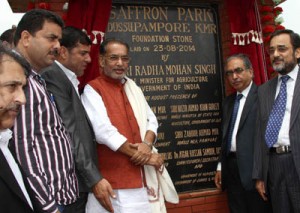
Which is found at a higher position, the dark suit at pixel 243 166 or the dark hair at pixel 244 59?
the dark hair at pixel 244 59

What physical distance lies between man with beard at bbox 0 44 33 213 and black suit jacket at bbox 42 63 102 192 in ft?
1.91

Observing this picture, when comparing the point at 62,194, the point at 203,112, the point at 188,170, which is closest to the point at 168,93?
the point at 203,112

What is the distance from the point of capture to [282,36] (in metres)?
3.03

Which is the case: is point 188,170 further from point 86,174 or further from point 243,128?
point 86,174

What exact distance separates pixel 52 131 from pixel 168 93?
170 centimetres

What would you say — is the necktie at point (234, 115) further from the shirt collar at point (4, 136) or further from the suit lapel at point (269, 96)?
the shirt collar at point (4, 136)

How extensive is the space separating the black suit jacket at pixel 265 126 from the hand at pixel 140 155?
3.12 feet

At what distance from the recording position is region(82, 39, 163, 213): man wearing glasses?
7.97 feet

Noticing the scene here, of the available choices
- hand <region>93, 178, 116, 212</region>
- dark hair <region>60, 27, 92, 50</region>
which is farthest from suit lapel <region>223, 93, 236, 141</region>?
dark hair <region>60, 27, 92, 50</region>

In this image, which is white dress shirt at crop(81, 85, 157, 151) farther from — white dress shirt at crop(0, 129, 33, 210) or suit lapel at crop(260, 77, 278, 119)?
suit lapel at crop(260, 77, 278, 119)

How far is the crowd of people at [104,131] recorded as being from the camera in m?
1.68

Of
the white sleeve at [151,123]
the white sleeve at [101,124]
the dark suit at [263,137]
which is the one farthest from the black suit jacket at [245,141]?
the white sleeve at [101,124]

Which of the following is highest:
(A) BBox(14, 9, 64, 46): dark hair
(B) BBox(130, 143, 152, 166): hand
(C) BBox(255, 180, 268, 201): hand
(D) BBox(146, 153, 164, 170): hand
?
(A) BBox(14, 9, 64, 46): dark hair

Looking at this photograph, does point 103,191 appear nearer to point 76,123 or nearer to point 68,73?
point 76,123
